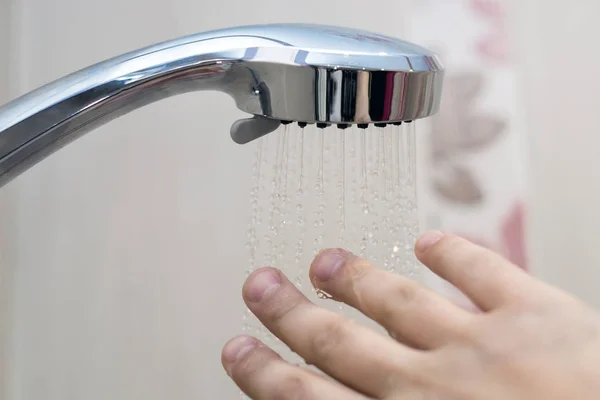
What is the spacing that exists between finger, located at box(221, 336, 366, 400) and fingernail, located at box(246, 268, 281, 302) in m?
0.03

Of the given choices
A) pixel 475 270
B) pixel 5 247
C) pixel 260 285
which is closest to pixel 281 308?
pixel 260 285

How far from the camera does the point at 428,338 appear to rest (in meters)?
0.34

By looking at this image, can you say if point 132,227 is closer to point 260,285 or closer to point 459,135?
point 260,285

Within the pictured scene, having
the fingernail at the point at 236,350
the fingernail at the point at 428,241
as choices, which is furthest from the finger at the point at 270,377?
the fingernail at the point at 428,241

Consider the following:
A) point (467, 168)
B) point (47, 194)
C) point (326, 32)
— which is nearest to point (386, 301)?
point (326, 32)

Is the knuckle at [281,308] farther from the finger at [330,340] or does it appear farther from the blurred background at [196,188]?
the blurred background at [196,188]

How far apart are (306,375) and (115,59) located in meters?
0.22

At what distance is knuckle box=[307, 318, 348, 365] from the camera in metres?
0.35

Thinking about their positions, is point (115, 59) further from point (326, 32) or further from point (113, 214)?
point (113, 214)

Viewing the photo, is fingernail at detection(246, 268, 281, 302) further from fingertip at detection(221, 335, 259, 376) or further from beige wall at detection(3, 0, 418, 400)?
beige wall at detection(3, 0, 418, 400)

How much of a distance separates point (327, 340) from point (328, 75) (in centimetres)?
17

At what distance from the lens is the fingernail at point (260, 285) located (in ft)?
1.20

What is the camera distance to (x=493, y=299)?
1.10ft

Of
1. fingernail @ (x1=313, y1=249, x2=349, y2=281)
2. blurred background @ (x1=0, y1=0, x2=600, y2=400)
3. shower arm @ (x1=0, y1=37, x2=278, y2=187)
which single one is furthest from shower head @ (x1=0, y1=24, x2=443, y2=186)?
blurred background @ (x1=0, y1=0, x2=600, y2=400)
